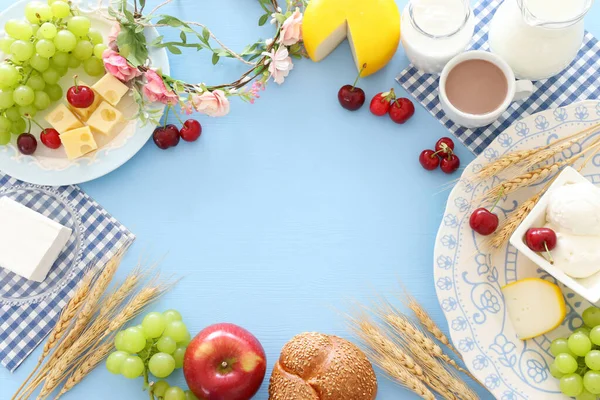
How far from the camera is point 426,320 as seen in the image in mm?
1303

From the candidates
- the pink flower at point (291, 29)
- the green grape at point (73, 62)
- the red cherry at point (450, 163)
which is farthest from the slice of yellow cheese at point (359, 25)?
the green grape at point (73, 62)

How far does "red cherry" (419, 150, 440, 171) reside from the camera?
134cm

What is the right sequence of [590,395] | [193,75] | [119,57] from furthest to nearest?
[193,75]
[119,57]
[590,395]

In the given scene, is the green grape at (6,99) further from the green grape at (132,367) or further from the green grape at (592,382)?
the green grape at (592,382)

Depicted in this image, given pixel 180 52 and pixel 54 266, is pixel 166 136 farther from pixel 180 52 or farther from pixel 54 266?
pixel 54 266

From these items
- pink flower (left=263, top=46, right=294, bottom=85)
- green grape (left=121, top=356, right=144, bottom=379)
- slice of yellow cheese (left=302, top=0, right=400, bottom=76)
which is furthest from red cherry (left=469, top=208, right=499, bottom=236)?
green grape (left=121, top=356, right=144, bottom=379)

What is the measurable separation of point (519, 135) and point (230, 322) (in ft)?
2.20

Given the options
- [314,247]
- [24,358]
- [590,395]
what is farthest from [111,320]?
[590,395]

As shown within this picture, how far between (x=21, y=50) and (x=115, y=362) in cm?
62

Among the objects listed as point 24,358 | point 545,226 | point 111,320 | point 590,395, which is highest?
point 545,226

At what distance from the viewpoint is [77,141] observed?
1349mm

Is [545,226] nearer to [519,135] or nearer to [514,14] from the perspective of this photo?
[519,135]

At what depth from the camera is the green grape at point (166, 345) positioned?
1288 millimetres

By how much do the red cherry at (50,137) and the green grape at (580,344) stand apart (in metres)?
1.05
